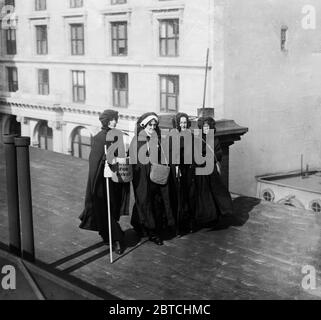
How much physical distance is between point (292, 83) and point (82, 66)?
38.5 feet

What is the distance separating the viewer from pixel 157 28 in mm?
26484

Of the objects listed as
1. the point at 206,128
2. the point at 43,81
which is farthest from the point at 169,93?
the point at 206,128

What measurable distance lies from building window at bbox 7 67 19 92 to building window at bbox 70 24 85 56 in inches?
256

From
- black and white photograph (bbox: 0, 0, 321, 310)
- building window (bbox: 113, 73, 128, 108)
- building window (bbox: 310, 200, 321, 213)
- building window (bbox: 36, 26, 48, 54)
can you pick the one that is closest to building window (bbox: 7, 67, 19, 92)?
black and white photograph (bbox: 0, 0, 321, 310)

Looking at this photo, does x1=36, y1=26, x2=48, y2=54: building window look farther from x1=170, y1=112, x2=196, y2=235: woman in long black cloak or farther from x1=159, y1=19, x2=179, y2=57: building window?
x1=170, y1=112, x2=196, y2=235: woman in long black cloak

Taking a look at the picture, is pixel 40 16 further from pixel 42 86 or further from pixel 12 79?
pixel 12 79

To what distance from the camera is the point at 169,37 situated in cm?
2614

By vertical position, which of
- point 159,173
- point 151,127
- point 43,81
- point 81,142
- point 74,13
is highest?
point 74,13

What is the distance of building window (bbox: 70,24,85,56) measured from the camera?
102ft

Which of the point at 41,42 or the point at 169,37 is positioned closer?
the point at 169,37

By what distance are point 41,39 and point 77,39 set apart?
12.3ft

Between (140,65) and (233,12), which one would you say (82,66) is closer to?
(140,65)

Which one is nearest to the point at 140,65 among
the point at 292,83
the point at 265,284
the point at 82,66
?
the point at 82,66

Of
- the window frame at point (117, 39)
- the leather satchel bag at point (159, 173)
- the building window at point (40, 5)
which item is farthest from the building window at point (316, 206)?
the building window at point (40, 5)
